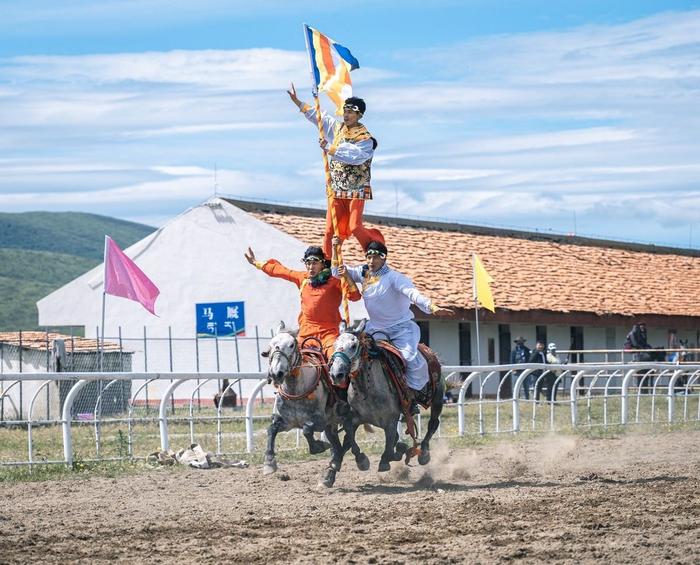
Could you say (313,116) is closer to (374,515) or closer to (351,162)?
(351,162)

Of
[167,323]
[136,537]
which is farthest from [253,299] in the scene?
[136,537]

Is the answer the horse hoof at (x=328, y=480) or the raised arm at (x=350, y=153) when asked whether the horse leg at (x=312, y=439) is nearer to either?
the horse hoof at (x=328, y=480)

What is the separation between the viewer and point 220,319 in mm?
35281

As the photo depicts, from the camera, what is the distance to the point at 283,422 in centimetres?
1339

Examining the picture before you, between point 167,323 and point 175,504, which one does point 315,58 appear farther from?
point 167,323

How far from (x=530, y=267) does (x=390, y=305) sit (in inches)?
1115

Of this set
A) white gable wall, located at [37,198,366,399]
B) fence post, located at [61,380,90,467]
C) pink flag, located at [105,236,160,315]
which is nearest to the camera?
fence post, located at [61,380,90,467]

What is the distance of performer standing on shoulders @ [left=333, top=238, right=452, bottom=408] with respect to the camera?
45.3 ft

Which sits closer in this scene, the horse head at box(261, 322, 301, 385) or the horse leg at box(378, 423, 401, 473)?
the horse head at box(261, 322, 301, 385)

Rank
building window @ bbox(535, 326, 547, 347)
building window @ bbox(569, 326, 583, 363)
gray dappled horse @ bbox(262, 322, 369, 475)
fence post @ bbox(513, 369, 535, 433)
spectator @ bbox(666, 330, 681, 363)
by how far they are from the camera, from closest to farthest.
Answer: gray dappled horse @ bbox(262, 322, 369, 475)
fence post @ bbox(513, 369, 535, 433)
spectator @ bbox(666, 330, 681, 363)
building window @ bbox(535, 326, 547, 347)
building window @ bbox(569, 326, 583, 363)

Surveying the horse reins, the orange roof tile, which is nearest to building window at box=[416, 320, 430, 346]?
the orange roof tile

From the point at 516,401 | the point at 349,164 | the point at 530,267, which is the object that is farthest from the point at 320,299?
the point at 530,267

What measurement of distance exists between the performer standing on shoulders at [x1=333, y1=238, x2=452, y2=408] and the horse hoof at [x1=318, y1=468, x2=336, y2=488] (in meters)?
1.22

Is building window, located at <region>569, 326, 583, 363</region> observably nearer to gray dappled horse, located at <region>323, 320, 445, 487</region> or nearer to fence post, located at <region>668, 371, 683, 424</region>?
fence post, located at <region>668, 371, 683, 424</region>
